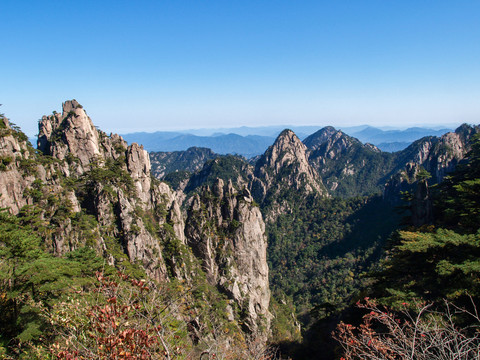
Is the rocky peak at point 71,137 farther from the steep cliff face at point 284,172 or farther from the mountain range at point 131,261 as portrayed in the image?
the steep cliff face at point 284,172

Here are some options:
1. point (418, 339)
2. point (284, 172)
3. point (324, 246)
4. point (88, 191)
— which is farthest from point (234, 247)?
point (284, 172)

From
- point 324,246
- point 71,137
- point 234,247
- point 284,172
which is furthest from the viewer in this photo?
point 284,172

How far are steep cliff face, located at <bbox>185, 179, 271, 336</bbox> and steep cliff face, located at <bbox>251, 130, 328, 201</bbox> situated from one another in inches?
3966

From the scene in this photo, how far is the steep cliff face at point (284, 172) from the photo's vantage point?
158 metres

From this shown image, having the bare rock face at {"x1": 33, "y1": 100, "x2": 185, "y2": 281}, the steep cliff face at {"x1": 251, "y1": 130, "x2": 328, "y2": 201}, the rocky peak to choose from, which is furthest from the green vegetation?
the rocky peak

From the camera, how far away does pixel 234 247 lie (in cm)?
5256

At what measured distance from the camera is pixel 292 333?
171 ft

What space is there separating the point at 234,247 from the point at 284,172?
387ft

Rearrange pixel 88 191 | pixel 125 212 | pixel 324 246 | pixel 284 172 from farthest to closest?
pixel 284 172
pixel 324 246
pixel 88 191
pixel 125 212

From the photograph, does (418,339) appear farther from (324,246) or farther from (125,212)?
(324,246)

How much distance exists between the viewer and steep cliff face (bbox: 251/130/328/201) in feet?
519

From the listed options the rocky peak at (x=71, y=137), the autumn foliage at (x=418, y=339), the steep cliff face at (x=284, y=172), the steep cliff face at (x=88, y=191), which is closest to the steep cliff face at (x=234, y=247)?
the steep cliff face at (x=88, y=191)

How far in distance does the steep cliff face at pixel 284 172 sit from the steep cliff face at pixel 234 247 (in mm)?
100738

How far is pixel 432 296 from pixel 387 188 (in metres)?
124
